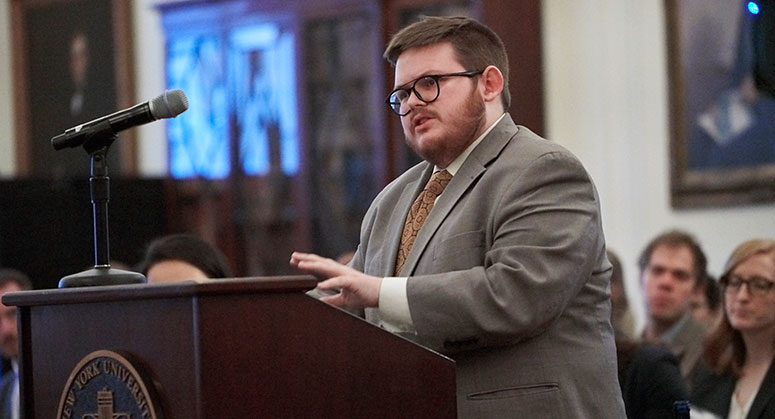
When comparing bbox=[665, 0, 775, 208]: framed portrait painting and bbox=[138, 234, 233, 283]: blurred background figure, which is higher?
bbox=[665, 0, 775, 208]: framed portrait painting

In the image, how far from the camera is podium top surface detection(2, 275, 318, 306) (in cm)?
223

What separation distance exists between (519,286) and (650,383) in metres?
1.83

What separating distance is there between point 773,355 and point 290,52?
572cm

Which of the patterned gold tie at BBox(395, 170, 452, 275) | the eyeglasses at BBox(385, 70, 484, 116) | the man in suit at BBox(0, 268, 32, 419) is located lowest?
the man in suit at BBox(0, 268, 32, 419)

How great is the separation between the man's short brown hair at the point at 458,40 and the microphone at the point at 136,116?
518 millimetres

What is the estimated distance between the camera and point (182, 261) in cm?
439

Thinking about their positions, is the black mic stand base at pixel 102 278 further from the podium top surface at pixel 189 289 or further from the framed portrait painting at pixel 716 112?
the framed portrait painting at pixel 716 112

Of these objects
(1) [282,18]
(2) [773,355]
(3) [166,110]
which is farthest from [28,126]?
(3) [166,110]

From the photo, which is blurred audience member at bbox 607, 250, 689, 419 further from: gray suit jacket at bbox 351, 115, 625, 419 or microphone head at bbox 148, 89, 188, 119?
microphone head at bbox 148, 89, 188, 119

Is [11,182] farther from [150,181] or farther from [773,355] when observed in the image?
Answer: [773,355]

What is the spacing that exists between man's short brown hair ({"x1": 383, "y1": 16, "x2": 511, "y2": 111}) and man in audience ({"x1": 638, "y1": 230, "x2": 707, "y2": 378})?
3075 mm

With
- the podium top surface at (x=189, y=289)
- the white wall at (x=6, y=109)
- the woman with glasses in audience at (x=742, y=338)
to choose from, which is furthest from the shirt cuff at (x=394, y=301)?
the white wall at (x=6, y=109)

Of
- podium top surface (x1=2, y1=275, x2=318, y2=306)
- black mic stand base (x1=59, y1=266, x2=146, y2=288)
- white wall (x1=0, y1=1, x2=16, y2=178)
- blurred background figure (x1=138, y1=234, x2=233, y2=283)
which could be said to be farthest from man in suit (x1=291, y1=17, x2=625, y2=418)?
white wall (x1=0, y1=1, x2=16, y2=178)

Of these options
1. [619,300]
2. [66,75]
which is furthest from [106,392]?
[66,75]
